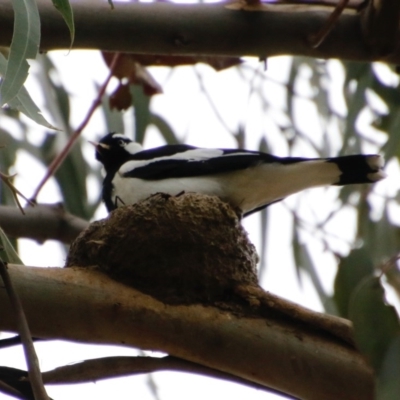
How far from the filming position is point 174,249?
2.22 m

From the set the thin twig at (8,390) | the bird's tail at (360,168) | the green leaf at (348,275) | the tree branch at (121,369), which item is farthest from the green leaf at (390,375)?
the bird's tail at (360,168)

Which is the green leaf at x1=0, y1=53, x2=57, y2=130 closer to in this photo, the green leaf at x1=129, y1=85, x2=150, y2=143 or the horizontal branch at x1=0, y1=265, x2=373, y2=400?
the horizontal branch at x1=0, y1=265, x2=373, y2=400

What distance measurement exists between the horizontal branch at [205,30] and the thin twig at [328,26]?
0.01 meters

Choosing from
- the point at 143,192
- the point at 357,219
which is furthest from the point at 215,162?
the point at 357,219

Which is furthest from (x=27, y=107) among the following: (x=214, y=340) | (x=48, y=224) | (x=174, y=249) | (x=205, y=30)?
(x=48, y=224)

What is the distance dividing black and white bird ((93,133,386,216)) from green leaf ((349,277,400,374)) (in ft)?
4.59

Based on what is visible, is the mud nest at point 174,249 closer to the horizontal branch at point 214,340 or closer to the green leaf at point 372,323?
the horizontal branch at point 214,340

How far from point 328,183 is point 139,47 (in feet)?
3.72

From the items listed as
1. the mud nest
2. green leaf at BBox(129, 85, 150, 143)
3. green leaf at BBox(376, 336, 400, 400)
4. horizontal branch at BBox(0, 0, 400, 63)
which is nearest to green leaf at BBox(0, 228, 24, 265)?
the mud nest

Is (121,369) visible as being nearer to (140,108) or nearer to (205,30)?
(205,30)

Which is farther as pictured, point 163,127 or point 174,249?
point 163,127

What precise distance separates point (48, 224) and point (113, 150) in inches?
39.8

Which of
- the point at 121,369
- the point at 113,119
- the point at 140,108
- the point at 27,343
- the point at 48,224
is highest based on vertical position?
the point at 113,119

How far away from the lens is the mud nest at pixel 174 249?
184 centimetres
